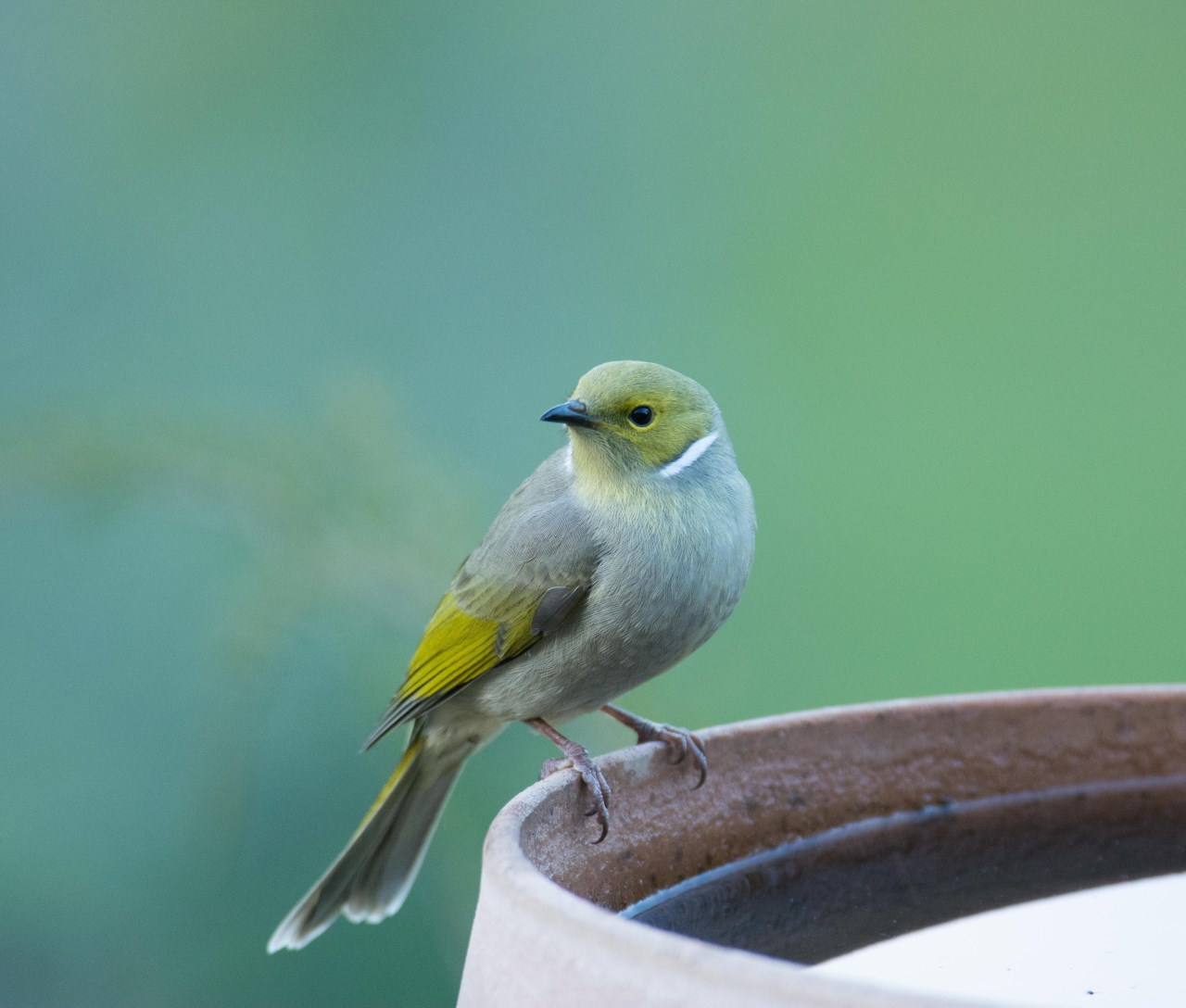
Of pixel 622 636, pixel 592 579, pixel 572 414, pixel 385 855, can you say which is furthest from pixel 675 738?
pixel 385 855

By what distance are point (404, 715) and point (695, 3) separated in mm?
3689

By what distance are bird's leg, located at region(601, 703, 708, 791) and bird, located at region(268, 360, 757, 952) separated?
1 cm

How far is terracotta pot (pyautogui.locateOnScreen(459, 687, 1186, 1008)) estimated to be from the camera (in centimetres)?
189

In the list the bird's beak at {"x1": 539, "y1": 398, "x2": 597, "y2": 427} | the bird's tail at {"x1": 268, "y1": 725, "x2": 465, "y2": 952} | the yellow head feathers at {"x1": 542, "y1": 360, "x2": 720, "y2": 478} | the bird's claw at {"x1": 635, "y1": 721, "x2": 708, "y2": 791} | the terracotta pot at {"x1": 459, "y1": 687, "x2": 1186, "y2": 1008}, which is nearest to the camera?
the terracotta pot at {"x1": 459, "y1": 687, "x2": 1186, "y2": 1008}

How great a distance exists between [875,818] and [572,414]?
91cm

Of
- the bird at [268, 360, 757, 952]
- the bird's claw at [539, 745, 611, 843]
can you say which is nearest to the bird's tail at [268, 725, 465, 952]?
the bird at [268, 360, 757, 952]

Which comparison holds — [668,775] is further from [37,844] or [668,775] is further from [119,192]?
[119,192]

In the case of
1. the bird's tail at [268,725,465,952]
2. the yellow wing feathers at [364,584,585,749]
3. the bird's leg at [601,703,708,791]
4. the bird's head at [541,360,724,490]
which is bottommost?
the bird's tail at [268,725,465,952]

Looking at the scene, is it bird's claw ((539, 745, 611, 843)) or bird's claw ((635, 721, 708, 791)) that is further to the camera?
bird's claw ((635, 721, 708, 791))

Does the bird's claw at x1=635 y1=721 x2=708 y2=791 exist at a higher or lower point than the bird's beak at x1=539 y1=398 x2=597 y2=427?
lower

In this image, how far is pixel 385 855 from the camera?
9.82 feet

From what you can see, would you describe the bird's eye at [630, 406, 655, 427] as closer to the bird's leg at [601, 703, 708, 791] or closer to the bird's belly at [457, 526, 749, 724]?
the bird's belly at [457, 526, 749, 724]

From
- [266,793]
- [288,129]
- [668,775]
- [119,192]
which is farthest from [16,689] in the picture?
[668,775]

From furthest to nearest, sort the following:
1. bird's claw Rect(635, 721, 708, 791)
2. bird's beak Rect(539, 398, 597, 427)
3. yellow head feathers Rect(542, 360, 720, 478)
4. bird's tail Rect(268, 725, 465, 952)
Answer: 1. bird's tail Rect(268, 725, 465, 952)
2. yellow head feathers Rect(542, 360, 720, 478)
3. bird's beak Rect(539, 398, 597, 427)
4. bird's claw Rect(635, 721, 708, 791)
